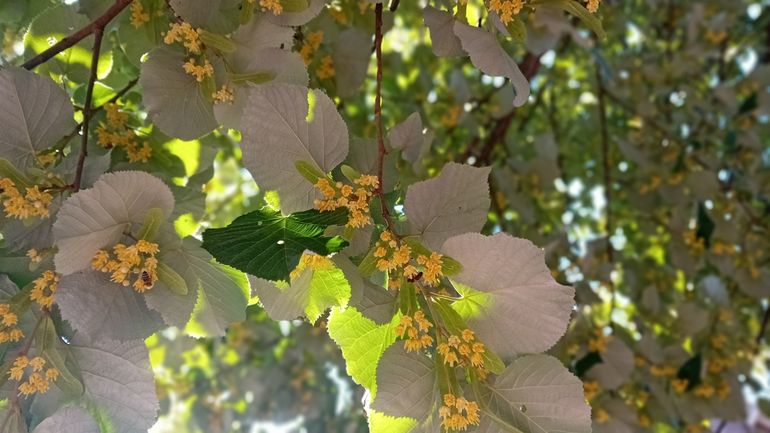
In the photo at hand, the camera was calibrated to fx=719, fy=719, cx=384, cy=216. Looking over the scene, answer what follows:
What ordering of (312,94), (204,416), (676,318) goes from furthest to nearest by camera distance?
(204,416), (676,318), (312,94)

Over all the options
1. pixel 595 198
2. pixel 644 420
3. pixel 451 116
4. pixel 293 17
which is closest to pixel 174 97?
pixel 293 17

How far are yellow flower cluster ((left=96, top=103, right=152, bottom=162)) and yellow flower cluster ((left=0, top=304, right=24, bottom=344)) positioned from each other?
27 cm

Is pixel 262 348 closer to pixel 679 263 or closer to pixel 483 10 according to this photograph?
pixel 679 263

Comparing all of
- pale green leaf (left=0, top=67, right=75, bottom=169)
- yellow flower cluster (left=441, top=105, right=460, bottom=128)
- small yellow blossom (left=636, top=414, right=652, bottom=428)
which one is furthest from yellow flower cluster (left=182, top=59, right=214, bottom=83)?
small yellow blossom (left=636, top=414, right=652, bottom=428)

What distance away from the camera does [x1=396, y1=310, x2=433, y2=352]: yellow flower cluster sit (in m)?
0.64

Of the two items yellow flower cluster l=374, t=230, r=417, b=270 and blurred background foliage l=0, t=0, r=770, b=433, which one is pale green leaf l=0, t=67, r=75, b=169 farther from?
yellow flower cluster l=374, t=230, r=417, b=270

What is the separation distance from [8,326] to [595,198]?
84.8 inches

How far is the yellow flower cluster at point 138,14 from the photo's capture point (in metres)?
0.86

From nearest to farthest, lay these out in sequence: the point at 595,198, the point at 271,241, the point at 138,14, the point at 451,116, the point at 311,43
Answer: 1. the point at 271,241
2. the point at 138,14
3. the point at 311,43
4. the point at 451,116
5. the point at 595,198

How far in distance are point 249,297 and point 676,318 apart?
1.20 meters

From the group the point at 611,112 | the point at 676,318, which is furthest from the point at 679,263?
the point at 611,112

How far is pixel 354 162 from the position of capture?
76 cm

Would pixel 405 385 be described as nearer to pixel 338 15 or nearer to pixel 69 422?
pixel 69 422

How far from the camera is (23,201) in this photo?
0.65 meters
